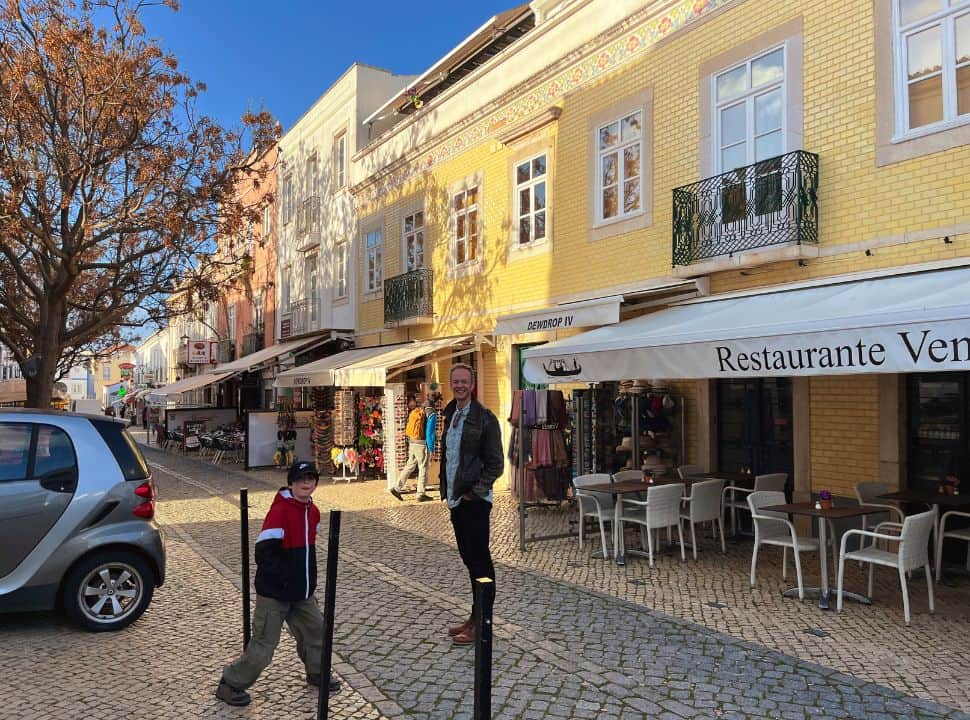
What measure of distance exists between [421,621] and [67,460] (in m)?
2.87

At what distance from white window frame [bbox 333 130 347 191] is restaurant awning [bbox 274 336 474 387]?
21.3 feet

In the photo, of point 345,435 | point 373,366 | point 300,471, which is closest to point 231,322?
point 345,435

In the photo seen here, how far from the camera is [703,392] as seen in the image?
10242 mm

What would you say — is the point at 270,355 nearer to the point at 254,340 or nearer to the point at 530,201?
the point at 254,340

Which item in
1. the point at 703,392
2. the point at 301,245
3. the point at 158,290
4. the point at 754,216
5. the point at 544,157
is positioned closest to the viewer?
the point at 754,216

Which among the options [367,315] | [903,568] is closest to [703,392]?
[903,568]

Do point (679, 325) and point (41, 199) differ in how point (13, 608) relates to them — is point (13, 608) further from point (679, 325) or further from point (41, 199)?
point (41, 199)

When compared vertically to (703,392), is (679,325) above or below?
above

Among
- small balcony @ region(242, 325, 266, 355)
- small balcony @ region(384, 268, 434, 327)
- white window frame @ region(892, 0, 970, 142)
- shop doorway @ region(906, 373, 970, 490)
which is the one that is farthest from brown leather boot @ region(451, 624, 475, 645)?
small balcony @ region(242, 325, 266, 355)

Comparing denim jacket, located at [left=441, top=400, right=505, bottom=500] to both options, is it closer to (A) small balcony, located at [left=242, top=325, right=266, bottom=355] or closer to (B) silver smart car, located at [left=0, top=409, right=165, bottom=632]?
(B) silver smart car, located at [left=0, top=409, right=165, bottom=632]

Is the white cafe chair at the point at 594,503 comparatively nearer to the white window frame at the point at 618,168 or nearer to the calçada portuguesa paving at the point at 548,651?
the calçada portuguesa paving at the point at 548,651

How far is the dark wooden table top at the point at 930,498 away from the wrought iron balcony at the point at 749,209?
9.29 ft

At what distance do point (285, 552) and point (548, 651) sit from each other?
204cm

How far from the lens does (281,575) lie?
4141 mm
